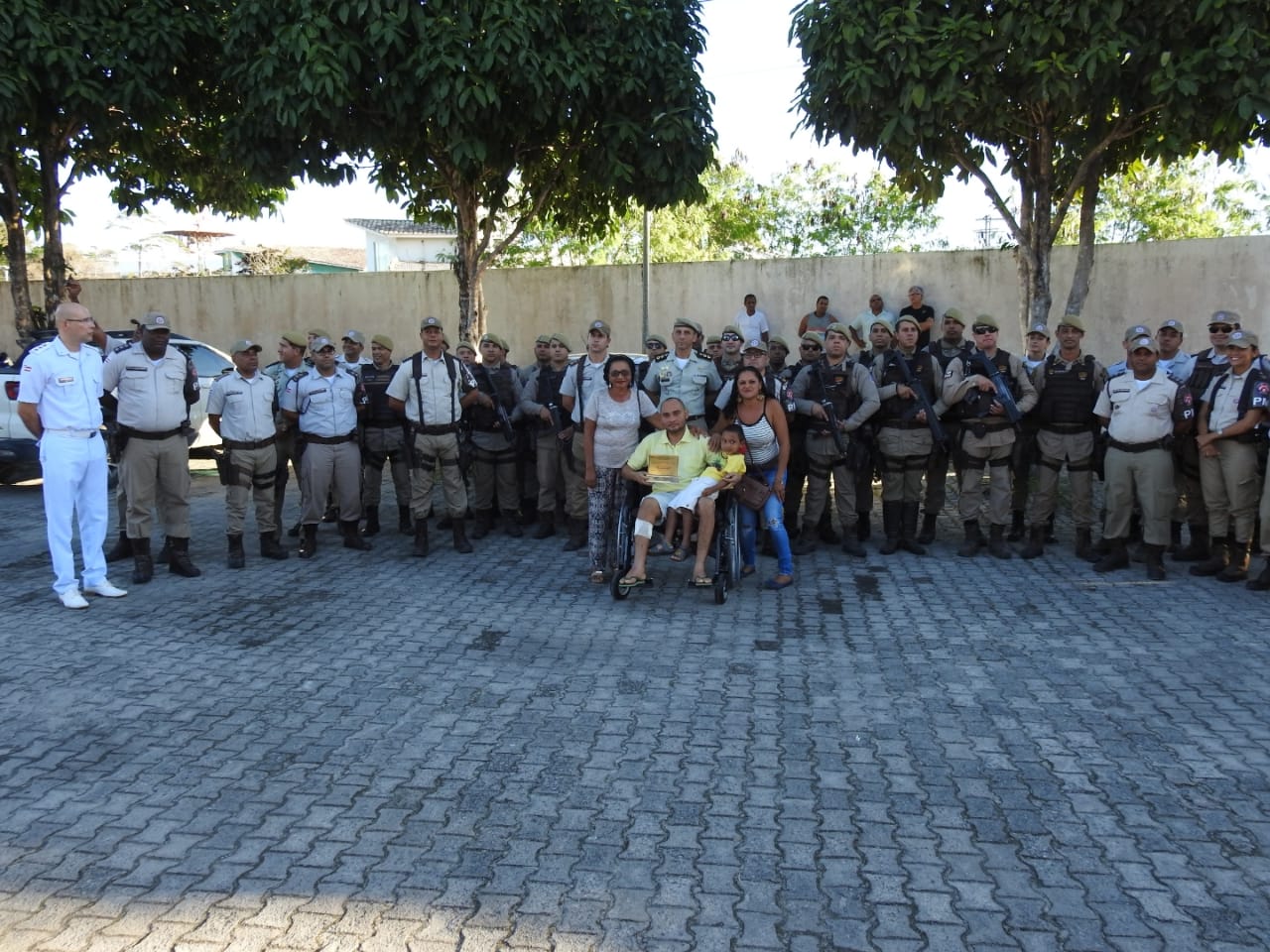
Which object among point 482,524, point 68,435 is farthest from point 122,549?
point 482,524

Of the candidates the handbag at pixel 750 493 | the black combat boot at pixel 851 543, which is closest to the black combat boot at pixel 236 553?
the handbag at pixel 750 493

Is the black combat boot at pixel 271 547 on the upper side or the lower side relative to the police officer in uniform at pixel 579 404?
lower

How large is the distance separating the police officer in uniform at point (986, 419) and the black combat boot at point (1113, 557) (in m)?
0.75

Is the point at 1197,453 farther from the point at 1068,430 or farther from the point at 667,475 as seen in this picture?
the point at 667,475

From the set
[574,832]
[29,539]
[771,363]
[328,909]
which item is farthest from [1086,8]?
[29,539]

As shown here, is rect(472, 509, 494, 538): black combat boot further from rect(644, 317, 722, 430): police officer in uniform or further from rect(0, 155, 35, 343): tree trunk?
rect(0, 155, 35, 343): tree trunk

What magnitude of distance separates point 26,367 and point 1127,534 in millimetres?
7989

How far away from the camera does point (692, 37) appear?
12266 millimetres

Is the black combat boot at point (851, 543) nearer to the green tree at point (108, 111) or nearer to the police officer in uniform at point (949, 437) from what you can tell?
the police officer in uniform at point (949, 437)

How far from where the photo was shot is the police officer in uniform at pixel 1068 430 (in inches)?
335

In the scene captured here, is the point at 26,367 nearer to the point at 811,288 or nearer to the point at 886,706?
the point at 886,706

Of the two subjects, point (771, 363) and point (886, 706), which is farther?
point (771, 363)

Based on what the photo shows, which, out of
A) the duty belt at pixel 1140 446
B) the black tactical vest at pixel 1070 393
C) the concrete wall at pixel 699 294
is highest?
the concrete wall at pixel 699 294

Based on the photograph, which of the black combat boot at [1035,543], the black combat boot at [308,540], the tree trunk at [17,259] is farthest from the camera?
the tree trunk at [17,259]
